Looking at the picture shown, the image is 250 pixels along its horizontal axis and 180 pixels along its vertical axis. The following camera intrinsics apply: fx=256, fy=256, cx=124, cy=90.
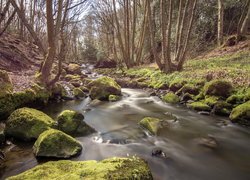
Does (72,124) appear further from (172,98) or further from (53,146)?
(172,98)

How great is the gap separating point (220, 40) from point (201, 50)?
2.43 metres

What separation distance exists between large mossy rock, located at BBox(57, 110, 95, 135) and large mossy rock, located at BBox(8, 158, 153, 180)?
9.93 ft

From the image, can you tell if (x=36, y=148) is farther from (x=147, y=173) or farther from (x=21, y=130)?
(x=147, y=173)

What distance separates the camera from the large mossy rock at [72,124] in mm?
7711

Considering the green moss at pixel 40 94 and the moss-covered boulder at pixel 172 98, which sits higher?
the green moss at pixel 40 94

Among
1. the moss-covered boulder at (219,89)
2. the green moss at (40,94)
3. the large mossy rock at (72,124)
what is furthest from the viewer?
the green moss at (40,94)

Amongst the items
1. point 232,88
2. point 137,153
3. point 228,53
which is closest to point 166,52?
point 228,53

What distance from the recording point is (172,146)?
697 centimetres

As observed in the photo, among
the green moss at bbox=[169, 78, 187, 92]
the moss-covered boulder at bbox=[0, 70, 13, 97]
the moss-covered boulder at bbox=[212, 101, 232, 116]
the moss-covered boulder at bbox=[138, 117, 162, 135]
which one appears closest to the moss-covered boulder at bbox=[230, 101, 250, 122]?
the moss-covered boulder at bbox=[212, 101, 232, 116]

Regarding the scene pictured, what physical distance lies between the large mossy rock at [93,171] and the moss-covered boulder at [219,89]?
275 inches

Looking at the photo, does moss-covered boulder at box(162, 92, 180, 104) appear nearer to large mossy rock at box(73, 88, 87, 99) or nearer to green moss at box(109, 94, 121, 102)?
green moss at box(109, 94, 121, 102)

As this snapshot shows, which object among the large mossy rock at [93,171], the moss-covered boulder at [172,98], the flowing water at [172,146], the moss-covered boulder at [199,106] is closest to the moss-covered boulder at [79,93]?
the flowing water at [172,146]

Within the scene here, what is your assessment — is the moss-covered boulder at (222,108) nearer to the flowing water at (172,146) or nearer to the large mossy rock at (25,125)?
the flowing water at (172,146)

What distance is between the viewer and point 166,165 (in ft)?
19.0
